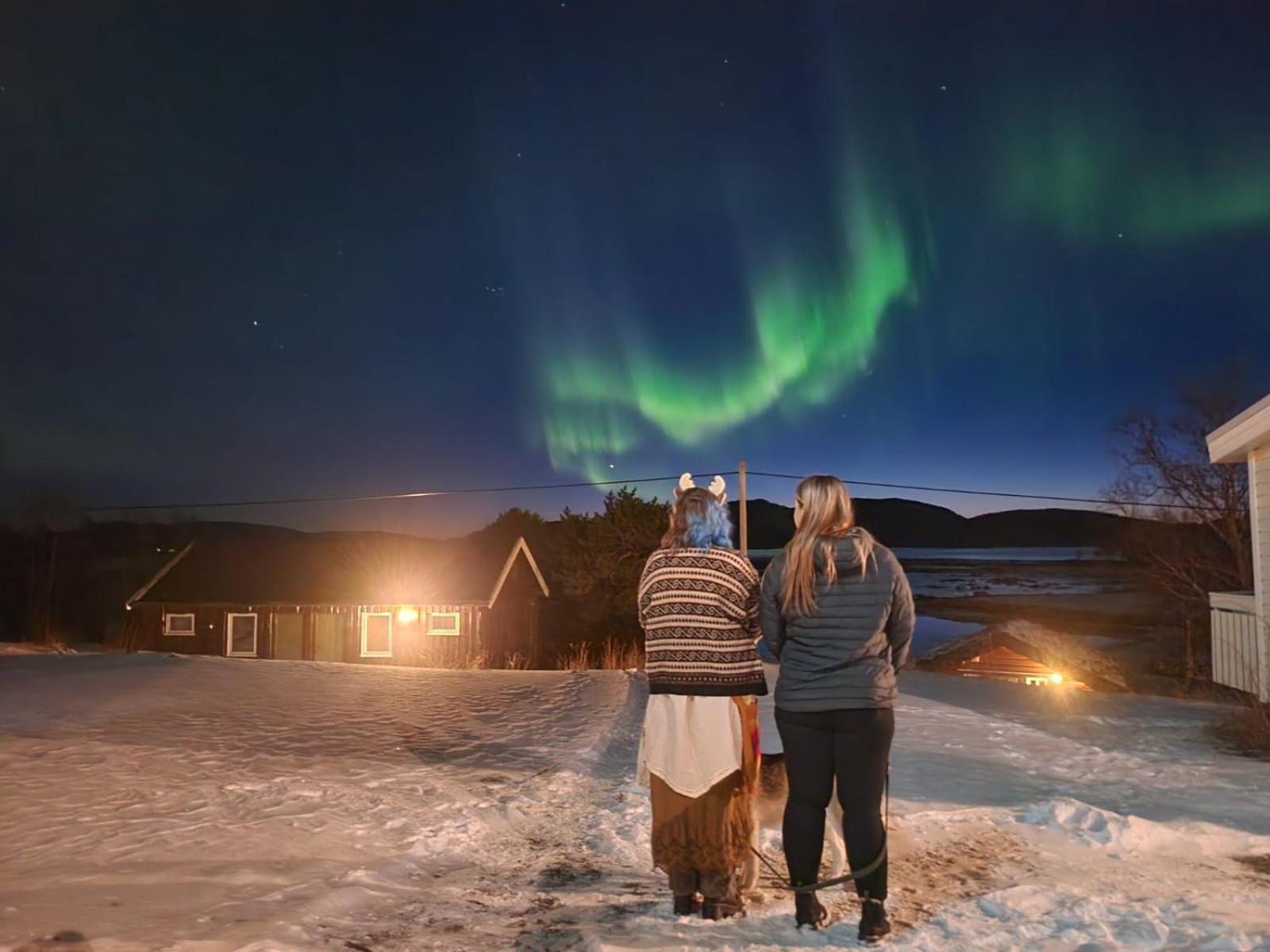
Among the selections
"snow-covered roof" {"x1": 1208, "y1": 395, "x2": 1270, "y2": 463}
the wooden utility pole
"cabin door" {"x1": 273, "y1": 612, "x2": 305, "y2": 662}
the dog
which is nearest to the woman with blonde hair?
the dog

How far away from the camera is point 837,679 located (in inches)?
140

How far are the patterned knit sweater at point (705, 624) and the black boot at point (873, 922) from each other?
0.92 metres

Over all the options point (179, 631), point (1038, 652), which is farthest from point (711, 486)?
point (179, 631)

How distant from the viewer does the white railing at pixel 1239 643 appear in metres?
10.3

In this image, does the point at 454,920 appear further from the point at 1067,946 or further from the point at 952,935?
Result: the point at 1067,946

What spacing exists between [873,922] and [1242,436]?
977 cm

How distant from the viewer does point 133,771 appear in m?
6.08

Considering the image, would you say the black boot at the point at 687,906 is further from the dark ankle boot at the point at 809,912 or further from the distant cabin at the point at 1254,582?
the distant cabin at the point at 1254,582

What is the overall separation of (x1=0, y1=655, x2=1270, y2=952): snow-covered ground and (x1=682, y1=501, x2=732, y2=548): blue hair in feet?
5.22

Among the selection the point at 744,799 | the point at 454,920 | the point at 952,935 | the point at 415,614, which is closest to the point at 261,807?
the point at 454,920

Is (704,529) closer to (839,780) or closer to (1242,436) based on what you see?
(839,780)

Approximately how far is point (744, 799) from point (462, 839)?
6.46 ft

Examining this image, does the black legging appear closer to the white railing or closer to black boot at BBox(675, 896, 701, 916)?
black boot at BBox(675, 896, 701, 916)

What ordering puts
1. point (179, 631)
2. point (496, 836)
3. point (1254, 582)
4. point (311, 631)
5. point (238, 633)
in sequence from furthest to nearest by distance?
point (179, 631), point (238, 633), point (311, 631), point (1254, 582), point (496, 836)
